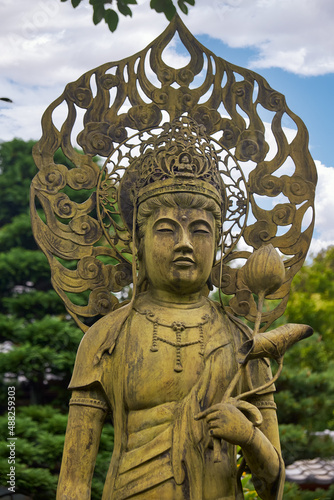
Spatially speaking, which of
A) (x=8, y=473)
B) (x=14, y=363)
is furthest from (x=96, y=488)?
(x=14, y=363)

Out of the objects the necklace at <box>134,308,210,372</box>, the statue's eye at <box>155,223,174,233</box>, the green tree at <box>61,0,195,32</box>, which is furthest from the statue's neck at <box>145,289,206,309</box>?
the green tree at <box>61,0,195,32</box>

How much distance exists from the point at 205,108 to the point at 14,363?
441 cm

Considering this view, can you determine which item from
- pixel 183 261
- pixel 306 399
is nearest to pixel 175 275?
pixel 183 261

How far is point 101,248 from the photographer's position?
4191mm

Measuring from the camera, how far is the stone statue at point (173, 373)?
11.0 feet

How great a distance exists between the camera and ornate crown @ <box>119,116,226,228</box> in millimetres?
3834

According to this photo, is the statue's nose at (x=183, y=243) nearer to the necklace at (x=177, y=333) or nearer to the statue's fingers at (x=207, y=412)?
the necklace at (x=177, y=333)

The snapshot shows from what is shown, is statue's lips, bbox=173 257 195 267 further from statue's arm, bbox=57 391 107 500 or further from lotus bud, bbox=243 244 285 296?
statue's arm, bbox=57 391 107 500

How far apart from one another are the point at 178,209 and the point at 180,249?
259 mm

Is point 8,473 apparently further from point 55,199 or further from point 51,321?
point 55,199

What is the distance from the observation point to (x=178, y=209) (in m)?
3.80

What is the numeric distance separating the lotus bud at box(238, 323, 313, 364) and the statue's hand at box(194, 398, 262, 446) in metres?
0.31

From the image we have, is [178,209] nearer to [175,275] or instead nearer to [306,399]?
[175,275]

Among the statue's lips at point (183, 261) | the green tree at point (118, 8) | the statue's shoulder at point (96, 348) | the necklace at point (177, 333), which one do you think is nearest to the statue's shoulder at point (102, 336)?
the statue's shoulder at point (96, 348)
